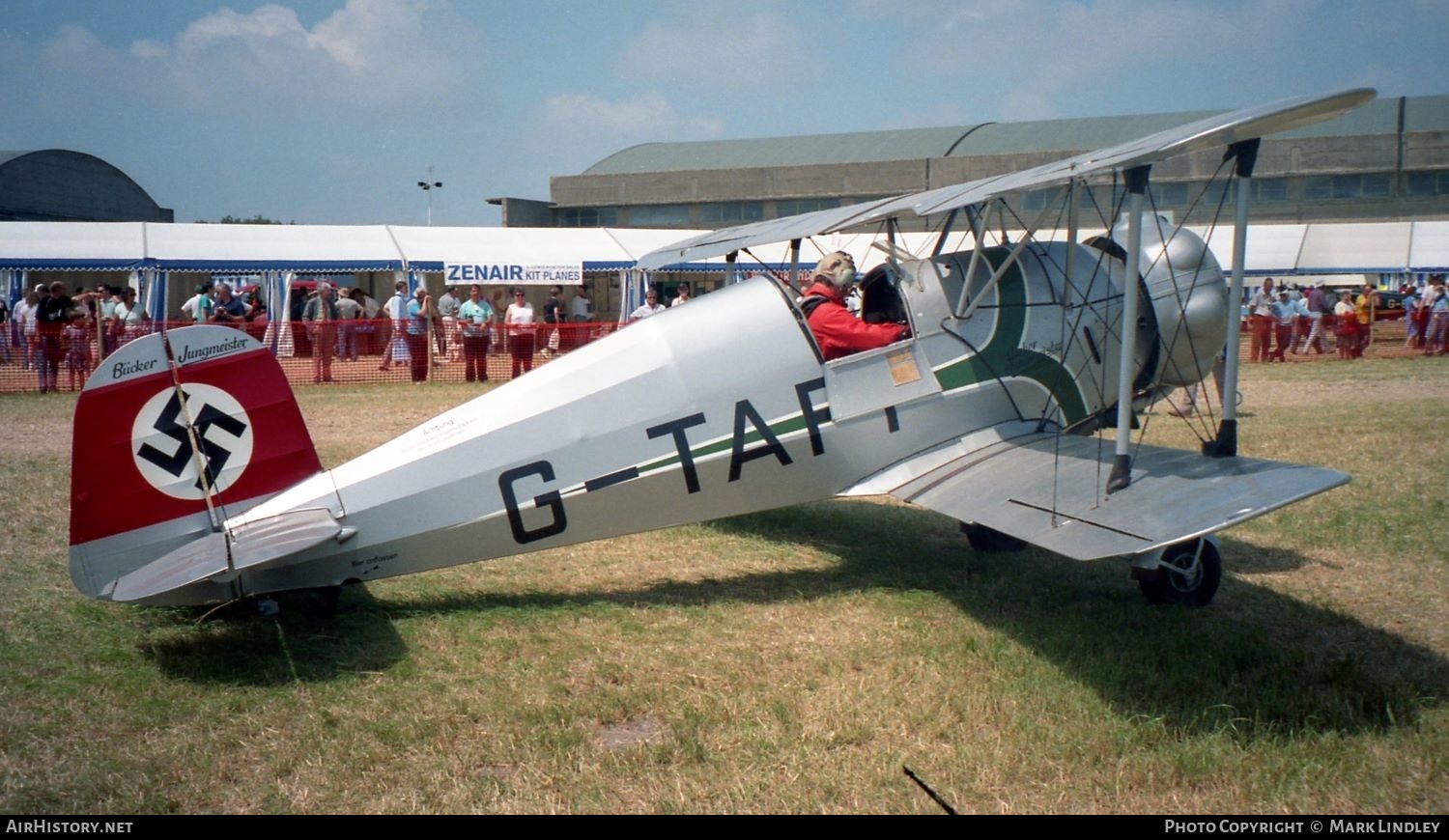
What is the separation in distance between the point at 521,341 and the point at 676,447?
43.7 ft

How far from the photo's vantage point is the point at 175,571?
4.30m

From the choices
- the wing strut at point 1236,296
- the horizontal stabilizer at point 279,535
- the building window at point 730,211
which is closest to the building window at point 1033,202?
the building window at point 730,211

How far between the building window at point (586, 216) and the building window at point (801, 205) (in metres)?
7.90

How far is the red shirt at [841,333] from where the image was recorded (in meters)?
5.86

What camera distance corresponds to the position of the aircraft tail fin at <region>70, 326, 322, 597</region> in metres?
4.49

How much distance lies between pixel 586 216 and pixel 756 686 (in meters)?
46.0

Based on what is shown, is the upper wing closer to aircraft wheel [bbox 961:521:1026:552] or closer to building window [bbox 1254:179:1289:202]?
aircraft wheel [bbox 961:521:1026:552]

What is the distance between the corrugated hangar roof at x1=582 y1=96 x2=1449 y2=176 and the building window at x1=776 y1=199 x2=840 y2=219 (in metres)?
2.69

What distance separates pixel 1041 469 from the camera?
17.6 feet

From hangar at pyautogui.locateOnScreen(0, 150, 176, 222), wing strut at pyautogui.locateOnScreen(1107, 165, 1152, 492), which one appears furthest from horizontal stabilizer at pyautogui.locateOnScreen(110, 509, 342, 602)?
hangar at pyautogui.locateOnScreen(0, 150, 176, 222)

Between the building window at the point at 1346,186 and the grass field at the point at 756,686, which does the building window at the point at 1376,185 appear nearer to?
the building window at the point at 1346,186

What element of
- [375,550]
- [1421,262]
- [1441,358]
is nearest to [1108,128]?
[1421,262]

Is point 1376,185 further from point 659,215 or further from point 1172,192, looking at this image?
point 659,215
